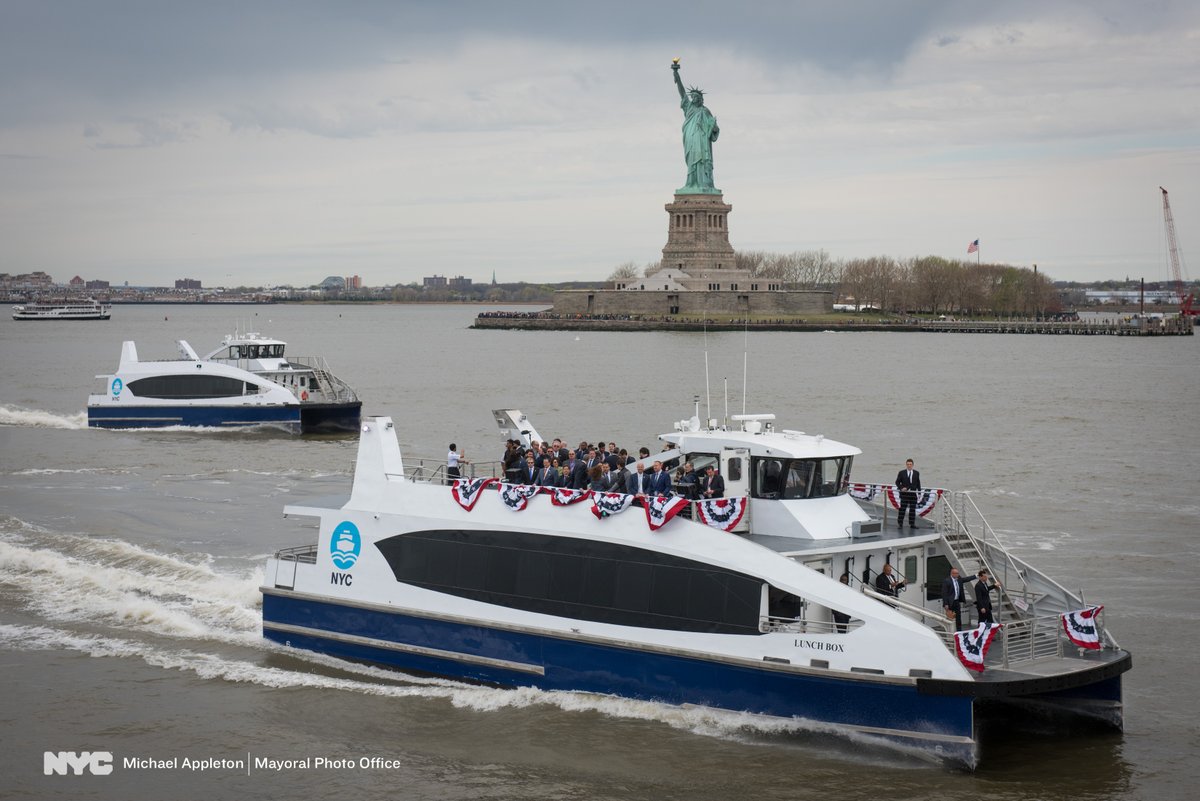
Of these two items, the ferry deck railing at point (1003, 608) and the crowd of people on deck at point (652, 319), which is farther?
the crowd of people on deck at point (652, 319)

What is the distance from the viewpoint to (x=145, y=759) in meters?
15.8

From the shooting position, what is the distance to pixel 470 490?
17438mm

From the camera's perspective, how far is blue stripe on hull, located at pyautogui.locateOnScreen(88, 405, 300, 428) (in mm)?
45969

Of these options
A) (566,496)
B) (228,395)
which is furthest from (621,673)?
(228,395)

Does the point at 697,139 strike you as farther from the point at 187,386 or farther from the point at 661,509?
the point at 661,509

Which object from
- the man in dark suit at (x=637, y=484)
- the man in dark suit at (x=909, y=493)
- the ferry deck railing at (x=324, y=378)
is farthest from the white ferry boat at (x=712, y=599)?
the ferry deck railing at (x=324, y=378)

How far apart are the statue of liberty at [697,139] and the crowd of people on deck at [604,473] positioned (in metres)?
130

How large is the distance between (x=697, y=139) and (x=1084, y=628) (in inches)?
5328

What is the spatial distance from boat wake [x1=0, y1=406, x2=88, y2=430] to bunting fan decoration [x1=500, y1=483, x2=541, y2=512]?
35577 mm

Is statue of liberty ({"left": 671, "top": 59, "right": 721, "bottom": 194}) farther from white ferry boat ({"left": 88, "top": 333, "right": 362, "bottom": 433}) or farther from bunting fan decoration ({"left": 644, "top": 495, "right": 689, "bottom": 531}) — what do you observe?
bunting fan decoration ({"left": 644, "top": 495, "right": 689, "bottom": 531})

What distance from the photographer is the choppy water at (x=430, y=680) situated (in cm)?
1498

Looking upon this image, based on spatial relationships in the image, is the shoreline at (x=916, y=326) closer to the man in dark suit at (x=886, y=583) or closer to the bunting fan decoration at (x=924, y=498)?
the bunting fan decoration at (x=924, y=498)

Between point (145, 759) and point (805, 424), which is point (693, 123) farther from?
point (145, 759)

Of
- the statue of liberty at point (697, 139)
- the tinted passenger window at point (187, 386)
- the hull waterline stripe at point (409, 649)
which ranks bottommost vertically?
the hull waterline stripe at point (409, 649)
